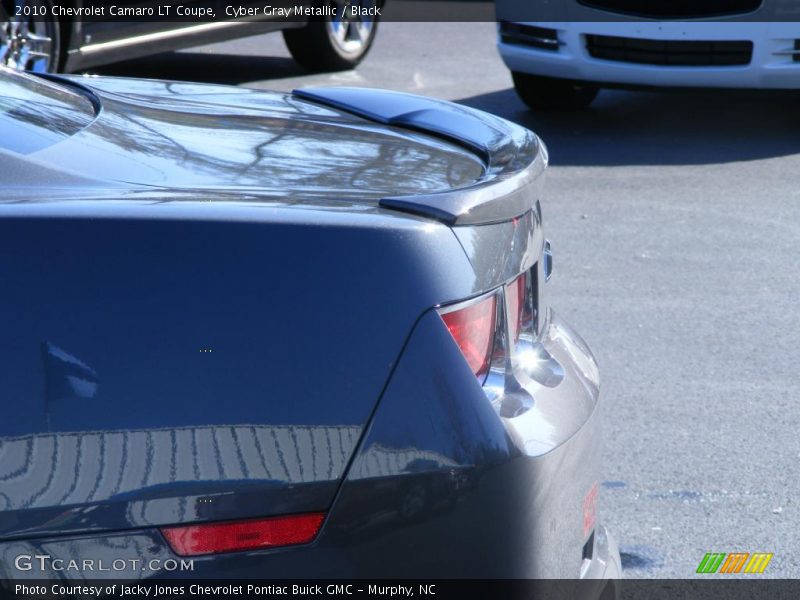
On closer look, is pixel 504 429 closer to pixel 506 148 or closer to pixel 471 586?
pixel 471 586

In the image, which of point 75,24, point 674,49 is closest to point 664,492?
point 674,49

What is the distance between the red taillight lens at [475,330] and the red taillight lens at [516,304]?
0.09 meters

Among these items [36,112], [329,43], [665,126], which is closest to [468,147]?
[36,112]

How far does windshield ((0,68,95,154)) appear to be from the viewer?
2.08 meters

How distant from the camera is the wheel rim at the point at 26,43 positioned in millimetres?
7305

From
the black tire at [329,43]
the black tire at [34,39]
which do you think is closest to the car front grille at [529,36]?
the black tire at [329,43]

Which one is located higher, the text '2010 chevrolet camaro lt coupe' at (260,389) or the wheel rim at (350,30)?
the text '2010 chevrolet camaro lt coupe' at (260,389)

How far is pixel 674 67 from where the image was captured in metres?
7.33

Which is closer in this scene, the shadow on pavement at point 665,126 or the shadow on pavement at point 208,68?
the shadow on pavement at point 665,126

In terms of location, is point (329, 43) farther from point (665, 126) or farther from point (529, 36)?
point (665, 126)

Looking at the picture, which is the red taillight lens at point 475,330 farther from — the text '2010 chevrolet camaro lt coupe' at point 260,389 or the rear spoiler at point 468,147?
the rear spoiler at point 468,147

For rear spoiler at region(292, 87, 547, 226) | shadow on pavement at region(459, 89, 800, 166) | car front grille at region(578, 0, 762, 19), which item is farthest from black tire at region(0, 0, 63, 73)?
rear spoiler at region(292, 87, 547, 226)

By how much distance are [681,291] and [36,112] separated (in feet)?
10.7

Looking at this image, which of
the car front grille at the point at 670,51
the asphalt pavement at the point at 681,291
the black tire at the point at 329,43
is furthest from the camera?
the black tire at the point at 329,43
